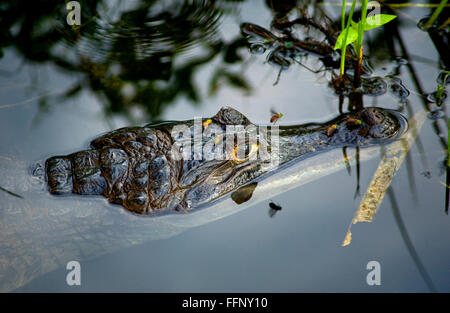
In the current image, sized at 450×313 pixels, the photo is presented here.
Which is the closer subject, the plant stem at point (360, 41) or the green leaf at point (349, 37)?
the plant stem at point (360, 41)

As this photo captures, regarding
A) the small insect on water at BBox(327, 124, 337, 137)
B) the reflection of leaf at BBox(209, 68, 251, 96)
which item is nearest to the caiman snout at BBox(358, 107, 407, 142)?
the small insect on water at BBox(327, 124, 337, 137)

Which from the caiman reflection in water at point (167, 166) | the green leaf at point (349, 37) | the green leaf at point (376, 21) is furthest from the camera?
the green leaf at point (349, 37)

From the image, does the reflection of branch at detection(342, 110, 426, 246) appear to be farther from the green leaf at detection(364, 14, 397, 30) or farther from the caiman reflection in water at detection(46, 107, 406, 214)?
the green leaf at detection(364, 14, 397, 30)

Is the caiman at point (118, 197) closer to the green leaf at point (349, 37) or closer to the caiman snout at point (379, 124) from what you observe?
the caiman snout at point (379, 124)

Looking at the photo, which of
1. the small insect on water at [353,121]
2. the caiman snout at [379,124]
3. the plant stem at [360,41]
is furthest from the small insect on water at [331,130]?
the plant stem at [360,41]

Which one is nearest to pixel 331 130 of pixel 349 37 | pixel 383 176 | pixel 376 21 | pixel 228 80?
pixel 383 176

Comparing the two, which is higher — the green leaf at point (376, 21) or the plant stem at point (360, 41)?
the green leaf at point (376, 21)

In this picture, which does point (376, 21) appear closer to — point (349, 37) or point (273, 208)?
point (349, 37)
